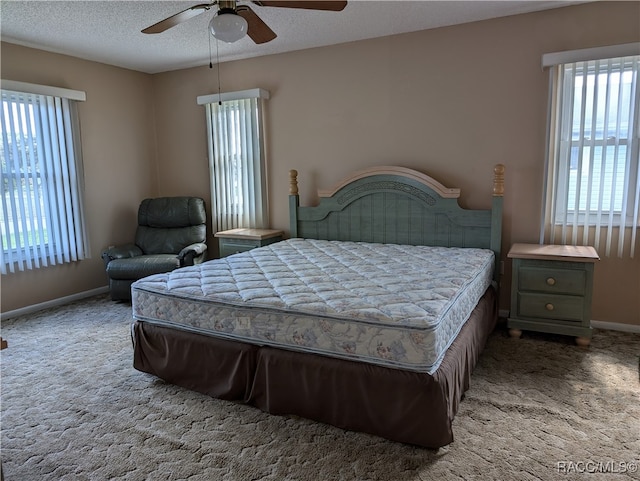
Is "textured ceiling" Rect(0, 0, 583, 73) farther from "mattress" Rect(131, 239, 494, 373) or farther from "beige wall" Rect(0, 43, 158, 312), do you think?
"mattress" Rect(131, 239, 494, 373)

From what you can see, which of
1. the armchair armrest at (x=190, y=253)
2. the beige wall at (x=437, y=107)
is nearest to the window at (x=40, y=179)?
the beige wall at (x=437, y=107)

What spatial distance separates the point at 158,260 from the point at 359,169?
7.23 ft

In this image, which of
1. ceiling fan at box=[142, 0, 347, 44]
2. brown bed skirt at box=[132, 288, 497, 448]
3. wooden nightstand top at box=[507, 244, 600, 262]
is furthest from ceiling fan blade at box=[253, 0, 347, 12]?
wooden nightstand top at box=[507, 244, 600, 262]

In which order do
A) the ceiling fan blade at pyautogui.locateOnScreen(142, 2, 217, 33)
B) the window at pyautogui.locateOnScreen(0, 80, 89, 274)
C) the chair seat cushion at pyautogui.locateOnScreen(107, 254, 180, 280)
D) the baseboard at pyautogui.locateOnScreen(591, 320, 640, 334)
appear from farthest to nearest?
1. the chair seat cushion at pyautogui.locateOnScreen(107, 254, 180, 280)
2. the window at pyautogui.locateOnScreen(0, 80, 89, 274)
3. the baseboard at pyautogui.locateOnScreen(591, 320, 640, 334)
4. the ceiling fan blade at pyautogui.locateOnScreen(142, 2, 217, 33)

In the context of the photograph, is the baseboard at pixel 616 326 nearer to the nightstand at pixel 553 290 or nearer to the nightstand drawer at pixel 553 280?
the nightstand at pixel 553 290

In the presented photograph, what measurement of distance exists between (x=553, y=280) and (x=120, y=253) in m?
4.02

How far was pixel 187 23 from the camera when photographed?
11.7 ft

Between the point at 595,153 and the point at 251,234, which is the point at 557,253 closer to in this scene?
the point at 595,153

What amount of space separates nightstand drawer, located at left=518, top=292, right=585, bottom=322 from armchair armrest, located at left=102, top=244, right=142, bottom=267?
12.3 ft

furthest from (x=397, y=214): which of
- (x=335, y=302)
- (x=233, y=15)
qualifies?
(x=233, y=15)

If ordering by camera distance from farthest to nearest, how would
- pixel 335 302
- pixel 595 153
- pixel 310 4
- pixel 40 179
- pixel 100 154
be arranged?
pixel 100 154, pixel 40 179, pixel 595 153, pixel 310 4, pixel 335 302

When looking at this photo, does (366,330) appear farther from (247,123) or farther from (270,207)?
(247,123)

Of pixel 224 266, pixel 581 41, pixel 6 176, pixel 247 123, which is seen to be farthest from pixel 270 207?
pixel 581 41

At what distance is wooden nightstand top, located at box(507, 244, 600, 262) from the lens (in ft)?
9.81
